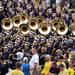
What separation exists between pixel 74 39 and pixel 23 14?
4681 mm

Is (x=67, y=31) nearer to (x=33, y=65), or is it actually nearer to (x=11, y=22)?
(x=11, y=22)

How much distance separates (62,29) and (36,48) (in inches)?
170

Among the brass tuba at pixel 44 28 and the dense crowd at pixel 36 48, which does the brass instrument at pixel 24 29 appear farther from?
the brass tuba at pixel 44 28

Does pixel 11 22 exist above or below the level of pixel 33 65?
above

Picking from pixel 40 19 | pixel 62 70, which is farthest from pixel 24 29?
pixel 62 70

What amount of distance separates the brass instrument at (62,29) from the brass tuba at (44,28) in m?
0.47

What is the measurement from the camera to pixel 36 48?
97.6ft

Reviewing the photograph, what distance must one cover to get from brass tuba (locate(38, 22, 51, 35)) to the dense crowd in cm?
28

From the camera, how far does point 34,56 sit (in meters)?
27.2

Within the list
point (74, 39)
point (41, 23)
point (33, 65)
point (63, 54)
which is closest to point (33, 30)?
point (41, 23)

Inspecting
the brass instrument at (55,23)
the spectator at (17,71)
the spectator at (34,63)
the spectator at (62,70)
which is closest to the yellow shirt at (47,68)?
the spectator at (34,63)

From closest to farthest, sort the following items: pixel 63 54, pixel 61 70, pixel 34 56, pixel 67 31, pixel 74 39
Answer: pixel 61 70 < pixel 34 56 < pixel 63 54 < pixel 74 39 < pixel 67 31

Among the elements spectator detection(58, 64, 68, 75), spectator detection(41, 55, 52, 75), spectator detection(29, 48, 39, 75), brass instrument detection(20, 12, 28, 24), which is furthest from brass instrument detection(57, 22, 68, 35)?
spectator detection(58, 64, 68, 75)

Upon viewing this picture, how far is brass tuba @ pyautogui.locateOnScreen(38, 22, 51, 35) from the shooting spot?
1324 inches
